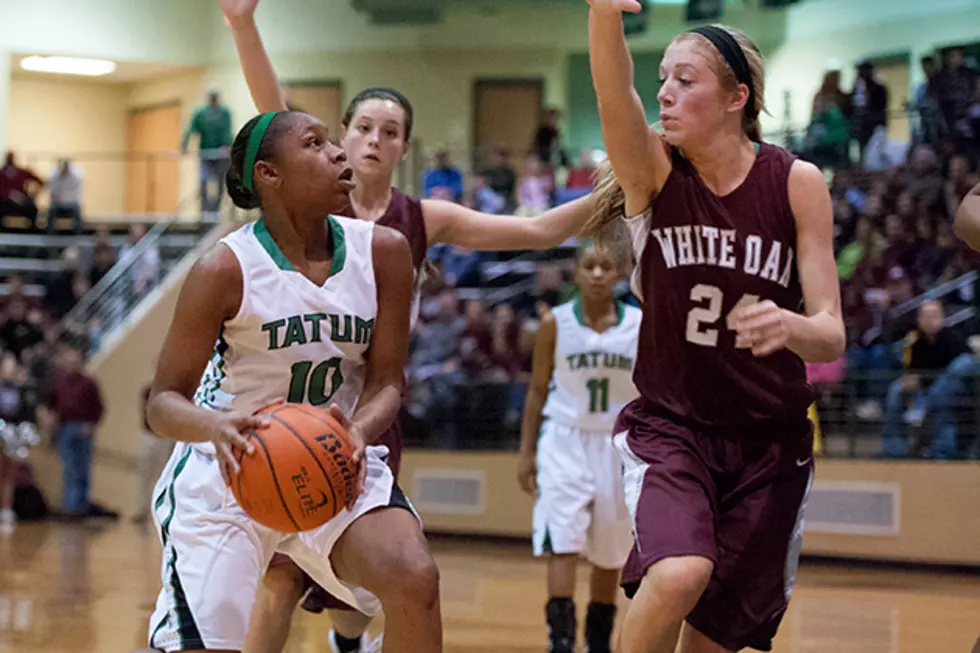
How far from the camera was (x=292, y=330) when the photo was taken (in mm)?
3596

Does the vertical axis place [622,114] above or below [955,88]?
below

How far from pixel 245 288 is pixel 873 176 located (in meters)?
11.1

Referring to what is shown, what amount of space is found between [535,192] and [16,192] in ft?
26.2

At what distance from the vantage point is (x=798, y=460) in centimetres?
376

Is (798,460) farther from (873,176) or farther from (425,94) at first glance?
(425,94)

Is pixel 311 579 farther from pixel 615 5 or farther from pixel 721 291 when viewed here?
pixel 615 5

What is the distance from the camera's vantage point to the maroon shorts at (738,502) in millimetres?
3643

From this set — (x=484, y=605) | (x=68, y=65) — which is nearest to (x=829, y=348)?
(x=484, y=605)

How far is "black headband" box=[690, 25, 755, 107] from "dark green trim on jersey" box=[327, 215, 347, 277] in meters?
1.10

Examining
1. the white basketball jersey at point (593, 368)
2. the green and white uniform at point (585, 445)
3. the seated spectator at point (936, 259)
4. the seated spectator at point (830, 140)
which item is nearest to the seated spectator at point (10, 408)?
the seated spectator at point (830, 140)

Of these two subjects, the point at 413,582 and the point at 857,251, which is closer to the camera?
the point at 413,582

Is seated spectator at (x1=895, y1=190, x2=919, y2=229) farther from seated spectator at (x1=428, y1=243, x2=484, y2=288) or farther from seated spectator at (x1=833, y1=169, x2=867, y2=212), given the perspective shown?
seated spectator at (x1=428, y1=243, x2=484, y2=288)

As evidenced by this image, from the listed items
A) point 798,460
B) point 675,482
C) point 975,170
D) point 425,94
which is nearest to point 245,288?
point 675,482

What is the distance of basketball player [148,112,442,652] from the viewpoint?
3.40 metres
